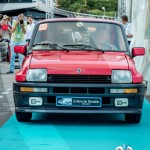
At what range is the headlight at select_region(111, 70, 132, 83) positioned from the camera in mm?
7816

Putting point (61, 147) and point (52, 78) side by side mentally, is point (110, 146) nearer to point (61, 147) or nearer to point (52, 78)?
point (61, 147)

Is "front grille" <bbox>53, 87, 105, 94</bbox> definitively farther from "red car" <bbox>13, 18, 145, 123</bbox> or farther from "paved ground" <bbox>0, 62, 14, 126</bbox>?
"paved ground" <bbox>0, 62, 14, 126</bbox>

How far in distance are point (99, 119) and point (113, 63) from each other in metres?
1.17

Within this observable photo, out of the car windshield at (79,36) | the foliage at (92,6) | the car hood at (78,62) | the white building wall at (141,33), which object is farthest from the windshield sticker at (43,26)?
the foliage at (92,6)

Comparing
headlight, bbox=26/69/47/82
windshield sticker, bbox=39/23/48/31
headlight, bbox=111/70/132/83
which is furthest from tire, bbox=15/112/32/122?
windshield sticker, bbox=39/23/48/31

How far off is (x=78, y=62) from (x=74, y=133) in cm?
108

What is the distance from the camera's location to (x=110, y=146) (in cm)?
664

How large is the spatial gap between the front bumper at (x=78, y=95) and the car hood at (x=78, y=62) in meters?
0.21

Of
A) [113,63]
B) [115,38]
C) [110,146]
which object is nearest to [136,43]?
[115,38]

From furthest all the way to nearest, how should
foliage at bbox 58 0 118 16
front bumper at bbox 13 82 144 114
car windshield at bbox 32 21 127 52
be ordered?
foliage at bbox 58 0 118 16 → car windshield at bbox 32 21 127 52 → front bumper at bbox 13 82 144 114

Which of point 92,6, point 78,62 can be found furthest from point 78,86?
point 92,6

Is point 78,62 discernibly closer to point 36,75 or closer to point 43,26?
point 36,75

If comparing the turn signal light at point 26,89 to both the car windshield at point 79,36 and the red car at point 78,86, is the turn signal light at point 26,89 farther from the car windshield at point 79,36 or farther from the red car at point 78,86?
the car windshield at point 79,36

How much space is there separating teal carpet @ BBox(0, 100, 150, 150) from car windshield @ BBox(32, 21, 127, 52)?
1.14 m
